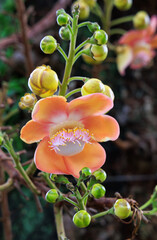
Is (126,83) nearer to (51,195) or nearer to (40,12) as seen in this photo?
(40,12)

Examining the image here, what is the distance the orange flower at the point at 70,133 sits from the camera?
0.35 m

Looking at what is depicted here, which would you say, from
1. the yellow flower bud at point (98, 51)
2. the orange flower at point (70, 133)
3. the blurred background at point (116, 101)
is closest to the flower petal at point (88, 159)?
the orange flower at point (70, 133)

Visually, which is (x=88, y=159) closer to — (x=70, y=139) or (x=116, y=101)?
(x=70, y=139)

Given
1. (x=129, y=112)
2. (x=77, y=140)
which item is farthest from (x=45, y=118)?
(x=129, y=112)

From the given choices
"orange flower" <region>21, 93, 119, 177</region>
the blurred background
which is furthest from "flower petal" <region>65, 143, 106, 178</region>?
the blurred background

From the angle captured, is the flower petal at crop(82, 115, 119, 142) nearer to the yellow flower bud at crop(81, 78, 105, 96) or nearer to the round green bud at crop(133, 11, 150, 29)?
the yellow flower bud at crop(81, 78, 105, 96)

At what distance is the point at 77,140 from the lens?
37 cm

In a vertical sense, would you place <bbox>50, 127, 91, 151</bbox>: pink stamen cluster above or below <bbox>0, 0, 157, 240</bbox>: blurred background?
above

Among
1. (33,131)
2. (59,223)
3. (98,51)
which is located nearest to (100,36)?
(98,51)

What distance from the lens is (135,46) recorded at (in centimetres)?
86

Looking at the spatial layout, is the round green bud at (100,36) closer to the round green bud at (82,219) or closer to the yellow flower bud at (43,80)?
the yellow flower bud at (43,80)

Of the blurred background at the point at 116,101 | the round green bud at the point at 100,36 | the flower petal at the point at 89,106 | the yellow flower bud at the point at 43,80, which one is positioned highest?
the round green bud at the point at 100,36

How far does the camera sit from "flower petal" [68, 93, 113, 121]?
0.34 meters

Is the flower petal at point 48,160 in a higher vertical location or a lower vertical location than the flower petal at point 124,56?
higher
